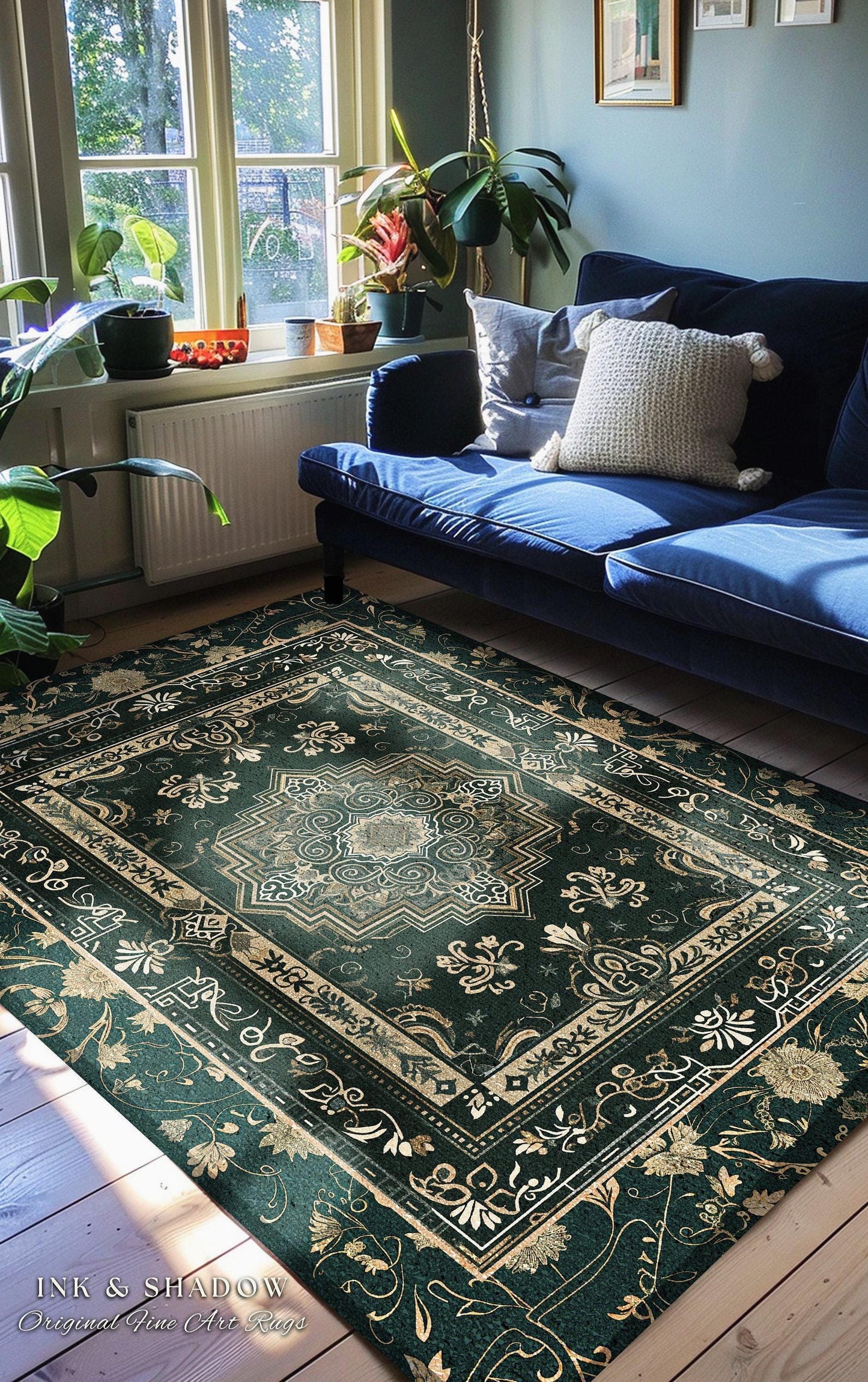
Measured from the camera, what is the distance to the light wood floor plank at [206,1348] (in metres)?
1.44

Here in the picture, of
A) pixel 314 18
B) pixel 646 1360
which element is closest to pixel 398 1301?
pixel 646 1360

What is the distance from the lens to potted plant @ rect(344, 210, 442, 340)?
3.92 meters

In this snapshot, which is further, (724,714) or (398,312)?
(398,312)

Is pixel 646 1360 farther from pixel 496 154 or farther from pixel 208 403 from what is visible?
pixel 496 154

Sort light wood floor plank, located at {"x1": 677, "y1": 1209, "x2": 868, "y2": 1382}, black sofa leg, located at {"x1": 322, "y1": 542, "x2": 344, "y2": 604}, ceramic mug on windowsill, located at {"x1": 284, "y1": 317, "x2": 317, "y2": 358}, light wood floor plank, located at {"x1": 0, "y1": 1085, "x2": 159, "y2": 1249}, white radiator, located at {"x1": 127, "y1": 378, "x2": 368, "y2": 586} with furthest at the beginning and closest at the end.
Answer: ceramic mug on windowsill, located at {"x1": 284, "y1": 317, "x2": 317, "y2": 358} < black sofa leg, located at {"x1": 322, "y1": 542, "x2": 344, "y2": 604} < white radiator, located at {"x1": 127, "y1": 378, "x2": 368, "y2": 586} < light wood floor plank, located at {"x1": 0, "y1": 1085, "x2": 159, "y2": 1249} < light wood floor plank, located at {"x1": 677, "y1": 1209, "x2": 868, "y2": 1382}

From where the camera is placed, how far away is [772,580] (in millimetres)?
2576

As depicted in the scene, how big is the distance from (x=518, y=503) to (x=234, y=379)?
113cm

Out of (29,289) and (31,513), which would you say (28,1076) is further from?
(29,289)

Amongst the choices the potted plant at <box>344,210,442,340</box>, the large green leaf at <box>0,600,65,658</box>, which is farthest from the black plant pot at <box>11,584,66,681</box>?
the potted plant at <box>344,210,442,340</box>

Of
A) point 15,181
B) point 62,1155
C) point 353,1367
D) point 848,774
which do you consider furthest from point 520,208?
point 353,1367

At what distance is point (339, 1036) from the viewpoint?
1.97 meters

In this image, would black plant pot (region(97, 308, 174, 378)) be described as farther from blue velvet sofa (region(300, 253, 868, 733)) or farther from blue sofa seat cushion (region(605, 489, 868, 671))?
blue sofa seat cushion (region(605, 489, 868, 671))

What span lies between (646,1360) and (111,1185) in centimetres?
75

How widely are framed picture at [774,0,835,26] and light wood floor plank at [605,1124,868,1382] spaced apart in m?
2.78
